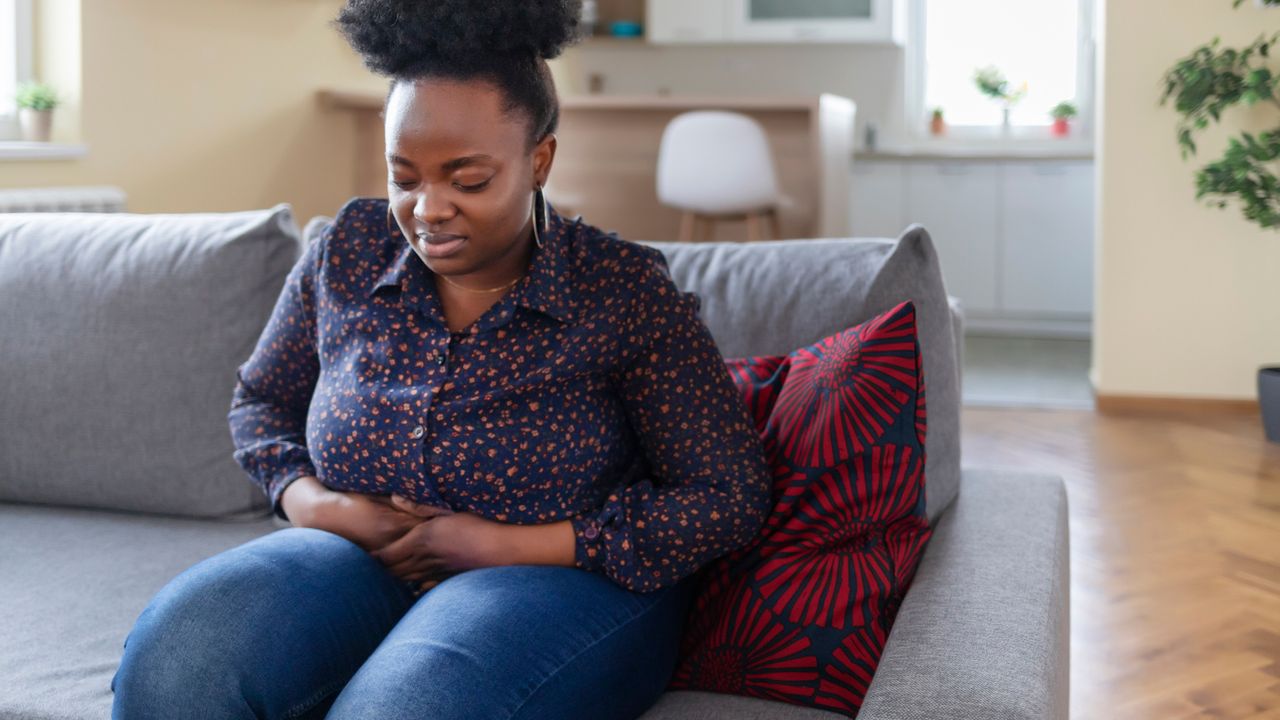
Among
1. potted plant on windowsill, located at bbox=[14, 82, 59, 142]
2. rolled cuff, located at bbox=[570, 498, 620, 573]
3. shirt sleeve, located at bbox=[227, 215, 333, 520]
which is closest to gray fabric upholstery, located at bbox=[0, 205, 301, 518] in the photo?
shirt sleeve, located at bbox=[227, 215, 333, 520]

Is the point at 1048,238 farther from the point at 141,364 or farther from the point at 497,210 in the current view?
the point at 497,210

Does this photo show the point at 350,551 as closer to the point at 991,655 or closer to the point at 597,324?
the point at 597,324

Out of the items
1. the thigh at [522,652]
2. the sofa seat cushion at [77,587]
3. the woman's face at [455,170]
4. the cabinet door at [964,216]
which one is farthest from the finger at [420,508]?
the cabinet door at [964,216]

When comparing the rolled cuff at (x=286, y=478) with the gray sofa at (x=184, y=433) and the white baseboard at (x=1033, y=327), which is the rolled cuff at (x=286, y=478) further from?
the white baseboard at (x=1033, y=327)

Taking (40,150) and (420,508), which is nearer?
(420,508)

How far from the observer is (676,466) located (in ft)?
4.38

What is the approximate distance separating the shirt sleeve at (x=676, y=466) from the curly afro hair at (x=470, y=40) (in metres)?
0.23

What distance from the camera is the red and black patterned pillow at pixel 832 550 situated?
4.30ft

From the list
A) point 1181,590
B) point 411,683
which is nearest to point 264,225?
point 411,683

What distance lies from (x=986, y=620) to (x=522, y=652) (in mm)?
404

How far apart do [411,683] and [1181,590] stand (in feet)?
7.21

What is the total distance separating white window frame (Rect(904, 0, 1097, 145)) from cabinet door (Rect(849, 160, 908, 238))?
0.49m

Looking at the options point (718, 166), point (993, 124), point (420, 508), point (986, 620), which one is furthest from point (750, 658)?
point (993, 124)

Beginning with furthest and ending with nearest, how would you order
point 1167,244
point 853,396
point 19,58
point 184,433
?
point 1167,244 → point 19,58 → point 184,433 → point 853,396
